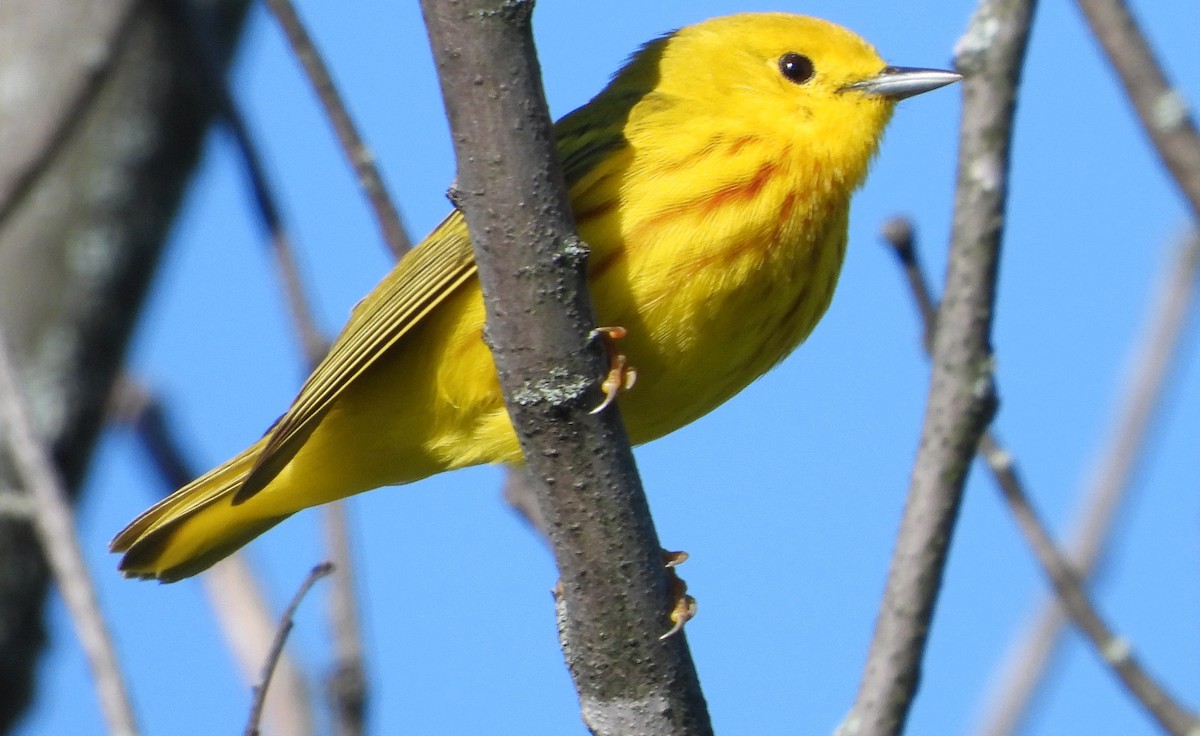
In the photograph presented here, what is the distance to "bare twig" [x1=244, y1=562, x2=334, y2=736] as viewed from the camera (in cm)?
300

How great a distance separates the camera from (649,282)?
3695 millimetres

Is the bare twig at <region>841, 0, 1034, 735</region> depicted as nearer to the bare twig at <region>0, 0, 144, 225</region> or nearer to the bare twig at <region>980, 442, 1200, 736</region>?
the bare twig at <region>980, 442, 1200, 736</region>

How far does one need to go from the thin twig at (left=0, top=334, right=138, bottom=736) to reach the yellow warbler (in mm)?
565

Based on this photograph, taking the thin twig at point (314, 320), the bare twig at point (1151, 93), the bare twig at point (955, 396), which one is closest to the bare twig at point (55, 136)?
the thin twig at point (314, 320)

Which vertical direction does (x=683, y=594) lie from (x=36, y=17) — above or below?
below

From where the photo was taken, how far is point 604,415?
291 centimetres

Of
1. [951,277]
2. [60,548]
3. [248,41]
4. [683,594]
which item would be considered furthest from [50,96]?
[951,277]

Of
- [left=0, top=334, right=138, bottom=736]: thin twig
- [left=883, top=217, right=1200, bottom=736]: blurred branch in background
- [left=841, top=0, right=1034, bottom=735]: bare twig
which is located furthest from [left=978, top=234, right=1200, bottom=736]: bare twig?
[left=0, top=334, right=138, bottom=736]: thin twig

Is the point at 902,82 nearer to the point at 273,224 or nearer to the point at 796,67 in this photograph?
the point at 796,67

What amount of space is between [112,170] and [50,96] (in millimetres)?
444

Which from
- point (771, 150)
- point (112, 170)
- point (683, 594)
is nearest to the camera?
point (683, 594)

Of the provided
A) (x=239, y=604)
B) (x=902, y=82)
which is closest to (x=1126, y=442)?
(x=902, y=82)

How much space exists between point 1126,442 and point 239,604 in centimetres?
248

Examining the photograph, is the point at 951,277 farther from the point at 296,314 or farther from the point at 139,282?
the point at 139,282
